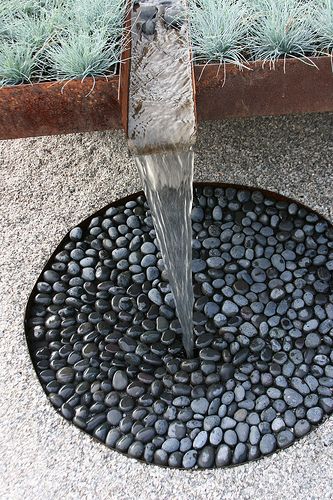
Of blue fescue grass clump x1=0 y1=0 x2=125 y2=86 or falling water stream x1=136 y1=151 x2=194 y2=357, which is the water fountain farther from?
blue fescue grass clump x1=0 y1=0 x2=125 y2=86

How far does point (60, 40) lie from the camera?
186cm

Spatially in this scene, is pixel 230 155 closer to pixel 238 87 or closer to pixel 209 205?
pixel 209 205

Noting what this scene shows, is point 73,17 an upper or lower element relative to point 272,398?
upper

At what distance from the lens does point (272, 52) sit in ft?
5.81

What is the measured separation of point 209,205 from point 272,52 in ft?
2.09

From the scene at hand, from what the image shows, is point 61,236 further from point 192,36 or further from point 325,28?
point 325,28

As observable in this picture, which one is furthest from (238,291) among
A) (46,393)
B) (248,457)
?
(46,393)

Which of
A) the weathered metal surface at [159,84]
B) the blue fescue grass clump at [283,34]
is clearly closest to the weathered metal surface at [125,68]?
the weathered metal surface at [159,84]

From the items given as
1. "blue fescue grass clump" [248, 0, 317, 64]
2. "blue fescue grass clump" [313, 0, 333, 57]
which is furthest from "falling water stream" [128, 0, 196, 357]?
"blue fescue grass clump" [313, 0, 333, 57]

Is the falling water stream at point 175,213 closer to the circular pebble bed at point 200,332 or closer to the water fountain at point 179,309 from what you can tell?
the water fountain at point 179,309

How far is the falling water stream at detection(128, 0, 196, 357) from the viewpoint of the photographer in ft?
4.82

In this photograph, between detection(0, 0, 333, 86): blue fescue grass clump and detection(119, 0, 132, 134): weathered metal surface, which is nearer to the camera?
detection(119, 0, 132, 134): weathered metal surface

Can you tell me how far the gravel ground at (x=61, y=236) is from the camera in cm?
165

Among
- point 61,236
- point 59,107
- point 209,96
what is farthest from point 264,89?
point 61,236
